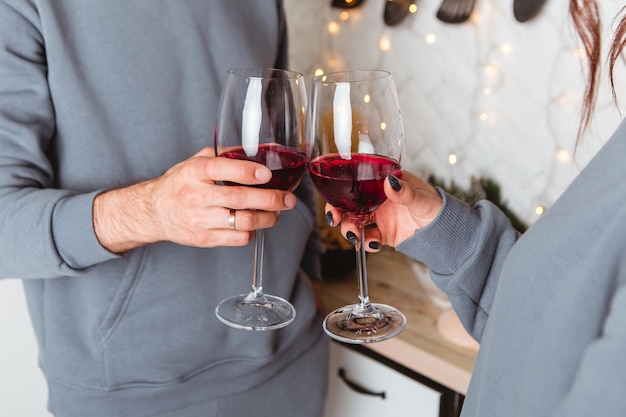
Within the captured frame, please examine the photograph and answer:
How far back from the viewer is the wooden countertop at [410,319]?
1.45 meters

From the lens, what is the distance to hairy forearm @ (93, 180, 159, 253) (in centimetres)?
100

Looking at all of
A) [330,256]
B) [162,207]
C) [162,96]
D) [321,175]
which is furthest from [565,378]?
[330,256]

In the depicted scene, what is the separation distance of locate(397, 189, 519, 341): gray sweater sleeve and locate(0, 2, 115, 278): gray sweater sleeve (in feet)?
1.64

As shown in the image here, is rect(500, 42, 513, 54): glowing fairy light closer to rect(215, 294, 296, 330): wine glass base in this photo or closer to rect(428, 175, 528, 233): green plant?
rect(428, 175, 528, 233): green plant

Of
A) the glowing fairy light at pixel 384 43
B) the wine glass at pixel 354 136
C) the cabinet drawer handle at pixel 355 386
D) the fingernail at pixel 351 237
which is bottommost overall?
the cabinet drawer handle at pixel 355 386

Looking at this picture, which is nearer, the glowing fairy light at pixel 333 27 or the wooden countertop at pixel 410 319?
the wooden countertop at pixel 410 319

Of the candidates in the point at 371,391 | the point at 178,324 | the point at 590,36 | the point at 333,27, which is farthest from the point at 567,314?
the point at 333,27

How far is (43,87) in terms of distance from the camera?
1.08 metres

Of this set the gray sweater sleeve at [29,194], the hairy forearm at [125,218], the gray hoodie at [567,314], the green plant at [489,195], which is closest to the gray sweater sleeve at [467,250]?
the gray hoodie at [567,314]

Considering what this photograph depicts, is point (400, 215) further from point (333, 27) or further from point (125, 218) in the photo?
point (333, 27)

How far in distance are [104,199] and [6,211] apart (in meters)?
0.16

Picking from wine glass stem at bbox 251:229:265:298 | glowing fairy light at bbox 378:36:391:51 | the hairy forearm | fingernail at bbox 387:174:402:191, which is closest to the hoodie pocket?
the hairy forearm

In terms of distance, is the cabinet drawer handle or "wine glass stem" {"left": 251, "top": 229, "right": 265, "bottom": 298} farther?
the cabinet drawer handle

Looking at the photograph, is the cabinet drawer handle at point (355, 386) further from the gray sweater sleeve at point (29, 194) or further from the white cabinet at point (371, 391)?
the gray sweater sleeve at point (29, 194)
